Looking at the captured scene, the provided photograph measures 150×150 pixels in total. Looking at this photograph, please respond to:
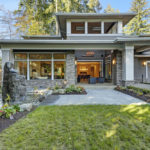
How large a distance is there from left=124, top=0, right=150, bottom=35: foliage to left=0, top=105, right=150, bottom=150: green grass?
69.1 ft

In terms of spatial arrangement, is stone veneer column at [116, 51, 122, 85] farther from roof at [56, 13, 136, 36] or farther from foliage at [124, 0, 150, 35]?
foliage at [124, 0, 150, 35]

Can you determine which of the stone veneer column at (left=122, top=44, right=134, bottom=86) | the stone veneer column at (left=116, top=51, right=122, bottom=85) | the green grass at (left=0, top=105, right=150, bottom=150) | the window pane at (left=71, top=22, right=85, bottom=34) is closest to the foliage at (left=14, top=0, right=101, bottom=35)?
the window pane at (left=71, top=22, right=85, bottom=34)

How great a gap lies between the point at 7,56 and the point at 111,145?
339 inches

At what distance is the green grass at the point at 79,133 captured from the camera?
1840 mm

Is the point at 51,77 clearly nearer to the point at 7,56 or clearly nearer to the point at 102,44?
the point at 7,56

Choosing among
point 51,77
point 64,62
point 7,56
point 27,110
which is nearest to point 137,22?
point 64,62

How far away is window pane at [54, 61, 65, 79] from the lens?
8.66 m

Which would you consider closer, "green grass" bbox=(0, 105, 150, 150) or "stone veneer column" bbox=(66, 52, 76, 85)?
"green grass" bbox=(0, 105, 150, 150)

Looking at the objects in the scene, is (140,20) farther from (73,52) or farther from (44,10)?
(73,52)

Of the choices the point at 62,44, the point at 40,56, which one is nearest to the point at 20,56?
the point at 40,56

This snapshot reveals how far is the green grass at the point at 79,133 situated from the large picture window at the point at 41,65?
19.3 ft

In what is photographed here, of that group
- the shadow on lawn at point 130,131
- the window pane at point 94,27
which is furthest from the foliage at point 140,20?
the shadow on lawn at point 130,131

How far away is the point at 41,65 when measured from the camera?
866 centimetres

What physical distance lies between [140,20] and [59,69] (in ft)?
66.2
